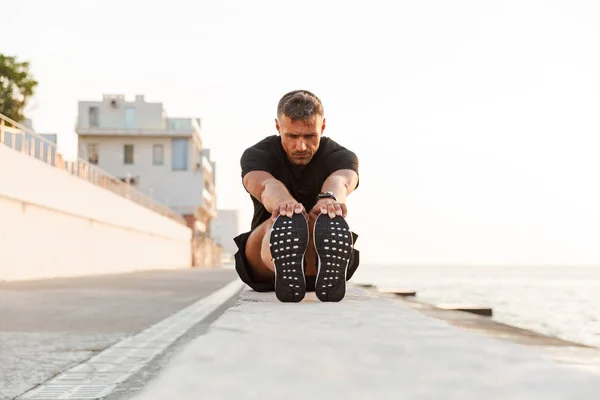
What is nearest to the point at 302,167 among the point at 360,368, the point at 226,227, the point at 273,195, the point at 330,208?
the point at 273,195

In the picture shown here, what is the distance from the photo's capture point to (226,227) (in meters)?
89.0

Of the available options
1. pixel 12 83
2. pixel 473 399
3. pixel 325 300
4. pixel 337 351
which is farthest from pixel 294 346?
pixel 12 83

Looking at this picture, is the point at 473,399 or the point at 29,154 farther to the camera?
the point at 29,154

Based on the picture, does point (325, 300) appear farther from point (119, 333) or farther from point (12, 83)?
point (12, 83)

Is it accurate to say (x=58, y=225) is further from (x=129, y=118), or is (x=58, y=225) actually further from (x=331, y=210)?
(x=129, y=118)

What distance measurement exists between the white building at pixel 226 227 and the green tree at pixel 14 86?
45.4m

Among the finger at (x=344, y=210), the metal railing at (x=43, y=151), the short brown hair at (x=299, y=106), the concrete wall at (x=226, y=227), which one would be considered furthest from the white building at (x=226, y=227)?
the finger at (x=344, y=210)

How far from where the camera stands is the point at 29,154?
16078mm

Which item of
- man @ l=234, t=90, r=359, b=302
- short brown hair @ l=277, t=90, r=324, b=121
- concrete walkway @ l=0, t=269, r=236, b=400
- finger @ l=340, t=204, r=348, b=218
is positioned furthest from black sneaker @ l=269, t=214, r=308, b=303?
concrete walkway @ l=0, t=269, r=236, b=400

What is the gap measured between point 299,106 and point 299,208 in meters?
0.73

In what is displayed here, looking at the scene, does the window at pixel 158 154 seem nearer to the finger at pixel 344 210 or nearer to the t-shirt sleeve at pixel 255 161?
the t-shirt sleeve at pixel 255 161

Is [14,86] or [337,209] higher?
[14,86]

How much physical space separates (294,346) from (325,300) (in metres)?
1.42

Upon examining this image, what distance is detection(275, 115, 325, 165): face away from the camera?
3457 mm
